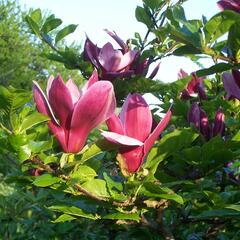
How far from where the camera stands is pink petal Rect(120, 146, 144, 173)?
1289 millimetres

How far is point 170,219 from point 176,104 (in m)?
0.57

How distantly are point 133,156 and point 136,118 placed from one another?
4.1 inches

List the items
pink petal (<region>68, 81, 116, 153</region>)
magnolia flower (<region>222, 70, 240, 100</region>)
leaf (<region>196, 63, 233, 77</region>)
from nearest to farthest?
pink petal (<region>68, 81, 116, 153</region>), leaf (<region>196, 63, 233, 77</region>), magnolia flower (<region>222, 70, 240, 100</region>)

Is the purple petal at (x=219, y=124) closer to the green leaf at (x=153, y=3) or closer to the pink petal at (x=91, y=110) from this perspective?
the pink petal at (x=91, y=110)

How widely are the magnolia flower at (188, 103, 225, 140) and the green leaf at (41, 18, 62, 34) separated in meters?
0.68

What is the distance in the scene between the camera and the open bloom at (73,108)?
1.16 m

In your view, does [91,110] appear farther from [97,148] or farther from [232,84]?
[232,84]

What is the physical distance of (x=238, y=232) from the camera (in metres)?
2.00

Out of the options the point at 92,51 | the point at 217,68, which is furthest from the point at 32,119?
the point at 92,51

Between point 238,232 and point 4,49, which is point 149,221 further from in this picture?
point 4,49

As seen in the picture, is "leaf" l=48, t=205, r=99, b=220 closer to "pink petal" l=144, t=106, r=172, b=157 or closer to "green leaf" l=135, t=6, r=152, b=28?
"pink petal" l=144, t=106, r=172, b=157

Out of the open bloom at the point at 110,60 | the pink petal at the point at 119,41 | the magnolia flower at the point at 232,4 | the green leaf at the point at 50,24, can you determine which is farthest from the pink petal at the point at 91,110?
the pink petal at the point at 119,41

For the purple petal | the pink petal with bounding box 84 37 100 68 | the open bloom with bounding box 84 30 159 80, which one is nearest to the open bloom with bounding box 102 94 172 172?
the purple petal

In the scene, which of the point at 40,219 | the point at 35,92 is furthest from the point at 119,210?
the point at 40,219
